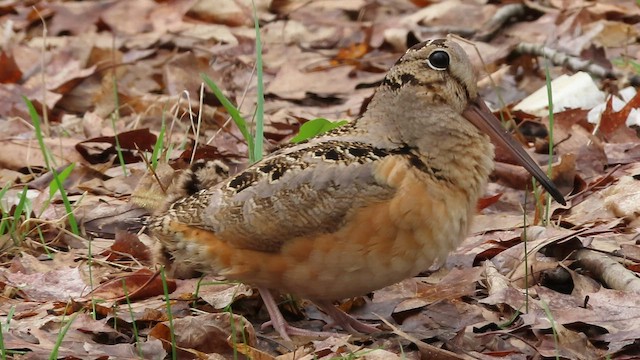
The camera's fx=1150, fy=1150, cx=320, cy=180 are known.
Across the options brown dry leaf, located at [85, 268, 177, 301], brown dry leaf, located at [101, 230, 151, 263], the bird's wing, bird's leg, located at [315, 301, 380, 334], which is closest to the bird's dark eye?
the bird's wing

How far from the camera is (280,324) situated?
170 inches

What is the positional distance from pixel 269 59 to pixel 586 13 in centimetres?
235

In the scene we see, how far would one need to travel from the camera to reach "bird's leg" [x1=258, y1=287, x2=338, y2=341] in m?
4.30

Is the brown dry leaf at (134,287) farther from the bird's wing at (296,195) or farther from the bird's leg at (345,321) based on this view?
the bird's leg at (345,321)

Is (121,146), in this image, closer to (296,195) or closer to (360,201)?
(296,195)

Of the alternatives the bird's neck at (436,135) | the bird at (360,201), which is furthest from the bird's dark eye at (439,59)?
the bird's neck at (436,135)

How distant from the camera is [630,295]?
4199 millimetres

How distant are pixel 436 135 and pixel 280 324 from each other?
92cm

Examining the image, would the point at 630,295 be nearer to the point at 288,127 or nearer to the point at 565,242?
the point at 565,242

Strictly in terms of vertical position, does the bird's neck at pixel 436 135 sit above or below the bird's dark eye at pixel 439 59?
below

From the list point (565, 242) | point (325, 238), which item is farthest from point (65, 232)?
point (565, 242)

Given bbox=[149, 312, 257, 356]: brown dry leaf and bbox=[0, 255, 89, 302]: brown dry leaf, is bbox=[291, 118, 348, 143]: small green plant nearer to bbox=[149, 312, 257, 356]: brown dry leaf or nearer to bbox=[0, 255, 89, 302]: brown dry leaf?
bbox=[0, 255, 89, 302]: brown dry leaf

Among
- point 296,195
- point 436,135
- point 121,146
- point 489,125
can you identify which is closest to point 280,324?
point 296,195

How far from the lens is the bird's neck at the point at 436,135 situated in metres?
4.19
